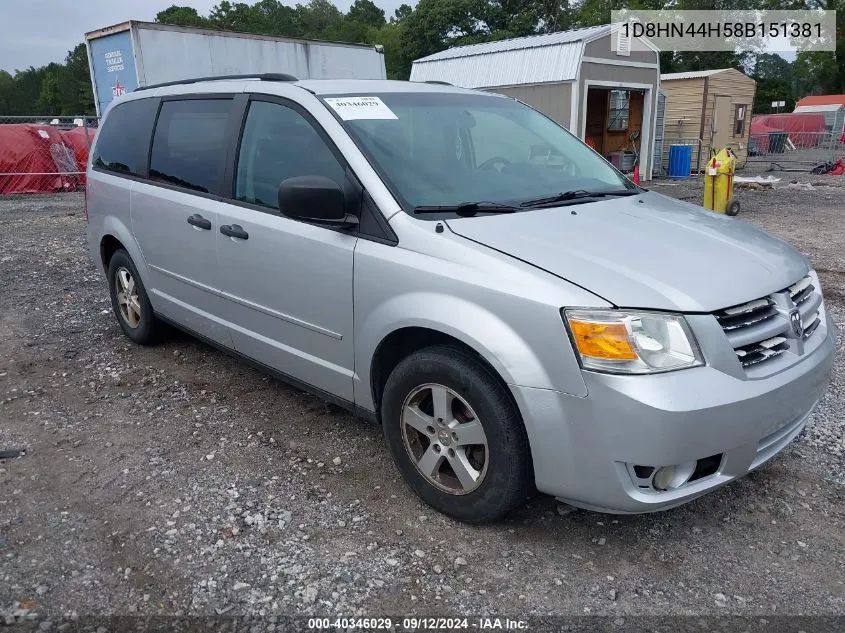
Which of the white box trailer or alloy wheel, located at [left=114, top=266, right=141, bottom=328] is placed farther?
the white box trailer

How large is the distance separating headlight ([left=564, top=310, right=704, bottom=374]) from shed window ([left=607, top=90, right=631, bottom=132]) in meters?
19.2

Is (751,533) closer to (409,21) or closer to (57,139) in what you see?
(57,139)

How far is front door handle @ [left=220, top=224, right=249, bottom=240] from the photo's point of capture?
11.9 feet

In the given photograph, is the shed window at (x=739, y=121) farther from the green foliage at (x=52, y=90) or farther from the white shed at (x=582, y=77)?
the green foliage at (x=52, y=90)

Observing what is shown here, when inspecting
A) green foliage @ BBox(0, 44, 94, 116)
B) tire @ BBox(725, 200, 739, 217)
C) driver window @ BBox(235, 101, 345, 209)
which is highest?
green foliage @ BBox(0, 44, 94, 116)

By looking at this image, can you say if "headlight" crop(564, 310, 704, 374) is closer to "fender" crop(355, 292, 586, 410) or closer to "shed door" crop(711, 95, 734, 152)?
"fender" crop(355, 292, 586, 410)

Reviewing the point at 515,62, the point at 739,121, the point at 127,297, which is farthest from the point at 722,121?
the point at 127,297

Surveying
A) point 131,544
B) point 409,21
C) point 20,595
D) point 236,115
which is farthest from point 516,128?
point 409,21

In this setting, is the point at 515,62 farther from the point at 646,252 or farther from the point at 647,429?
the point at 647,429

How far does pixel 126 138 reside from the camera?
195 inches

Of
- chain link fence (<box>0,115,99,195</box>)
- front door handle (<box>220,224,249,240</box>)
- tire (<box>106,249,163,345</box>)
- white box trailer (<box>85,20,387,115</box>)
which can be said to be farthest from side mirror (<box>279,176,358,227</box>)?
chain link fence (<box>0,115,99,195</box>)

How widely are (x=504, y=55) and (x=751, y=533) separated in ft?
54.6

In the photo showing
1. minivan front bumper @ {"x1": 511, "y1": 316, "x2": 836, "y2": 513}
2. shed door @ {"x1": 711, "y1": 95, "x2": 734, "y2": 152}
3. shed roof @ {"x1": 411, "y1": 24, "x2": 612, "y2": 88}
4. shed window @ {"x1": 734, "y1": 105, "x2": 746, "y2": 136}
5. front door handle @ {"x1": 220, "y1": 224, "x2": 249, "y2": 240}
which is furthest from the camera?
shed window @ {"x1": 734, "y1": 105, "x2": 746, "y2": 136}

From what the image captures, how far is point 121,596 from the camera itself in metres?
2.55
